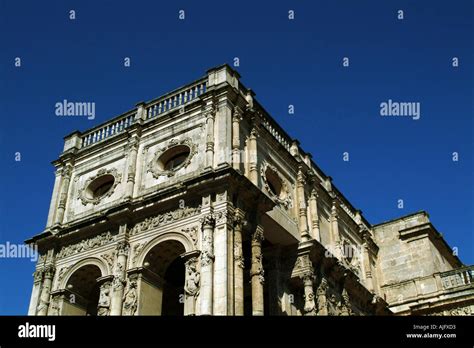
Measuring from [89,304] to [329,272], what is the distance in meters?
10.5

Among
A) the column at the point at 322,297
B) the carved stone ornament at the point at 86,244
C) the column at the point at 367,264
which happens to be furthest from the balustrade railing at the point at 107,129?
the column at the point at 367,264

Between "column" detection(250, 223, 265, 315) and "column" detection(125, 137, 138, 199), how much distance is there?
538cm

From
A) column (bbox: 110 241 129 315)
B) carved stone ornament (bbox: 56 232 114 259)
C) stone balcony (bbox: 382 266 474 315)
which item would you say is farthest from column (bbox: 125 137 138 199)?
stone balcony (bbox: 382 266 474 315)

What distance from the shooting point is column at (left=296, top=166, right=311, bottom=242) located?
79.1 ft

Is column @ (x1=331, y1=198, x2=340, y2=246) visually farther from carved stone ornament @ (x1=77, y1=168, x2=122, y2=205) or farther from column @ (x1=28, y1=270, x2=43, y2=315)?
column @ (x1=28, y1=270, x2=43, y2=315)

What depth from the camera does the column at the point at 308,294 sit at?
22.4 m

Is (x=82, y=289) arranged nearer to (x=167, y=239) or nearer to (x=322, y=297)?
(x=167, y=239)

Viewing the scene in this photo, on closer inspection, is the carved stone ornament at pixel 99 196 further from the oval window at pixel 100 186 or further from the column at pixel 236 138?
the column at pixel 236 138

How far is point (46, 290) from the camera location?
22422mm

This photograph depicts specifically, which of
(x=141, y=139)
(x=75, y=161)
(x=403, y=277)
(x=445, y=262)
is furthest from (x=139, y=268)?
(x=445, y=262)

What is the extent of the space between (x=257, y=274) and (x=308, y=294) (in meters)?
3.87

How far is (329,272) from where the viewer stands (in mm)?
25219

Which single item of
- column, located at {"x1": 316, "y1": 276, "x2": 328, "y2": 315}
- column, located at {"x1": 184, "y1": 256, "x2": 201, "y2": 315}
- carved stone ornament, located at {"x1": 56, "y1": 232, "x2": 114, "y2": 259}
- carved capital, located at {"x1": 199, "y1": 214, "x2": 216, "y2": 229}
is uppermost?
carved stone ornament, located at {"x1": 56, "y1": 232, "x2": 114, "y2": 259}
